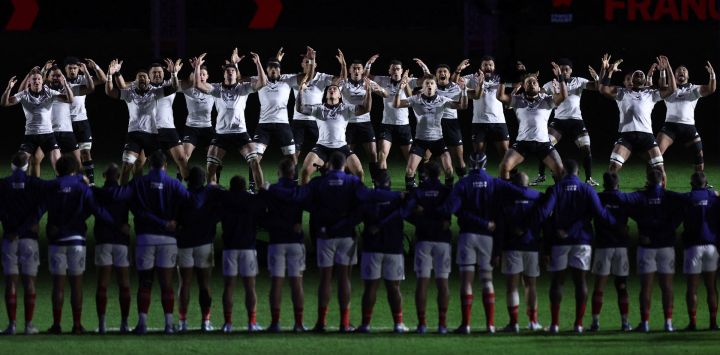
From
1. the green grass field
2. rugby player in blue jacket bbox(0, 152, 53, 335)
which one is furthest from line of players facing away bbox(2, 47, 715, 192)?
rugby player in blue jacket bbox(0, 152, 53, 335)

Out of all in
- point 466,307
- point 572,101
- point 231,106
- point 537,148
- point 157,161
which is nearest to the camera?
point 466,307

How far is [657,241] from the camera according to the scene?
17266mm

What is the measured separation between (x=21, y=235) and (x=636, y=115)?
10.3m

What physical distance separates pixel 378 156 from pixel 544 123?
2.97 metres

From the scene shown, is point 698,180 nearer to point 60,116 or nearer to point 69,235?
point 69,235

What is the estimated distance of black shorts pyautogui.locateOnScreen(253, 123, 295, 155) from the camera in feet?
76.7

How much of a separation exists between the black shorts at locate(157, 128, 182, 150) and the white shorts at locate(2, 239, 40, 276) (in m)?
6.36

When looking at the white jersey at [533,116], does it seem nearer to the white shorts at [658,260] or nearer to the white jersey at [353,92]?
the white jersey at [353,92]

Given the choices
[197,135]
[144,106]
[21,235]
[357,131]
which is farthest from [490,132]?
[21,235]

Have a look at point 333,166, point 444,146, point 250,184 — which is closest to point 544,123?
point 444,146

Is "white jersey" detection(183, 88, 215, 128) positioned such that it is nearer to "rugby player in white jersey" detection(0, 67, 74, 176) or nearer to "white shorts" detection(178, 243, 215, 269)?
"rugby player in white jersey" detection(0, 67, 74, 176)

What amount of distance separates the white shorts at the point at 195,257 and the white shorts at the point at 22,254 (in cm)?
156

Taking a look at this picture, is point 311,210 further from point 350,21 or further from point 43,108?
point 350,21

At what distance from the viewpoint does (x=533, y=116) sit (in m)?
22.6
